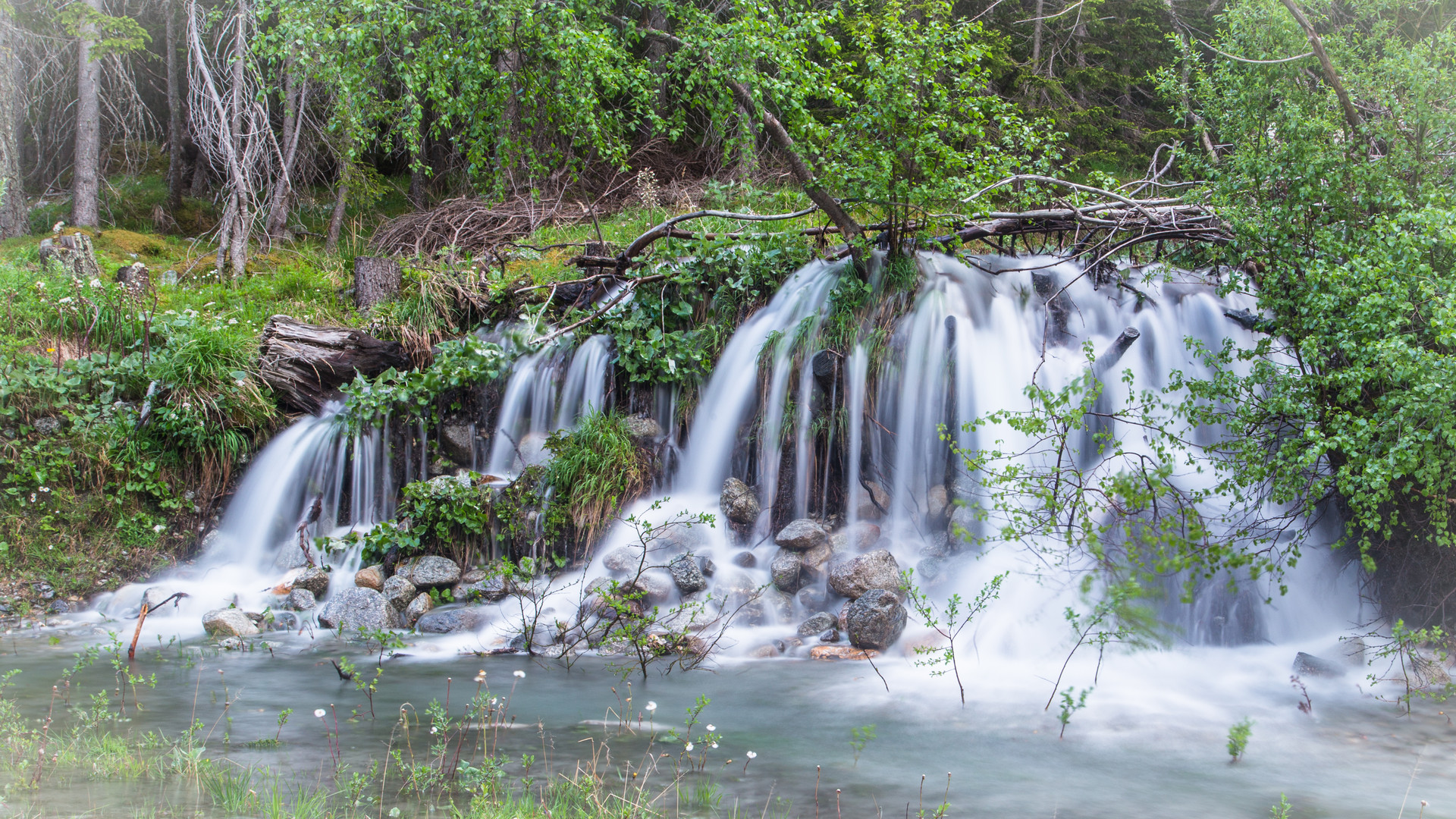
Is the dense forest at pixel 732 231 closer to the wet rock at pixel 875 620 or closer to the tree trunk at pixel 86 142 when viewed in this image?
the tree trunk at pixel 86 142

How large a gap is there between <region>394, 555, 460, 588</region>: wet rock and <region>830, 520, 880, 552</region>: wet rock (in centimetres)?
292

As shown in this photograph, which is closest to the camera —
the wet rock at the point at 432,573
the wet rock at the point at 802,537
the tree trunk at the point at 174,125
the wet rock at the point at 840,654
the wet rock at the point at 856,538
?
the wet rock at the point at 840,654

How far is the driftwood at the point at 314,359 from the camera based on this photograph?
869cm

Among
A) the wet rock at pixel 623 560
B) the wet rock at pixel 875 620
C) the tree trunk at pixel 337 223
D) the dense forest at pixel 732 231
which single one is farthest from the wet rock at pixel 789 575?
the tree trunk at pixel 337 223

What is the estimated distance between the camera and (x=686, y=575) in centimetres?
656

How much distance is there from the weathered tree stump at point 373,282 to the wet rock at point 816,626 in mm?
6301

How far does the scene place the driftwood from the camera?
28.5 ft

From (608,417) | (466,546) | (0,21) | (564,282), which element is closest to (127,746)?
(466,546)

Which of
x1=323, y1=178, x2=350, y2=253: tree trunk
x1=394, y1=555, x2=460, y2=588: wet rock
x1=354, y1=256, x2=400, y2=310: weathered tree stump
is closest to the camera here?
x1=394, y1=555, x2=460, y2=588: wet rock

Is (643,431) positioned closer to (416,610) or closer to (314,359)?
(416,610)

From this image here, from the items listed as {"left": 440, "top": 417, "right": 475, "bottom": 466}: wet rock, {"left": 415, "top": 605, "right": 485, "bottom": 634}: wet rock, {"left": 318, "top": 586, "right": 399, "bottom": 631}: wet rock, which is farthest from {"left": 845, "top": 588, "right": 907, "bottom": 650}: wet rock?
{"left": 440, "top": 417, "right": 475, "bottom": 466}: wet rock

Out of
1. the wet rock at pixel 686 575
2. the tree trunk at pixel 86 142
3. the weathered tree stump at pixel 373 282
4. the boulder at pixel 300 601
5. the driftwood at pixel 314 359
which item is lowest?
the boulder at pixel 300 601

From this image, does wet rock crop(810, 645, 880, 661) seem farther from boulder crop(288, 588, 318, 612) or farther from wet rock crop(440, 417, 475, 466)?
wet rock crop(440, 417, 475, 466)

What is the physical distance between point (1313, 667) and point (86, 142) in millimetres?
Answer: 16825
